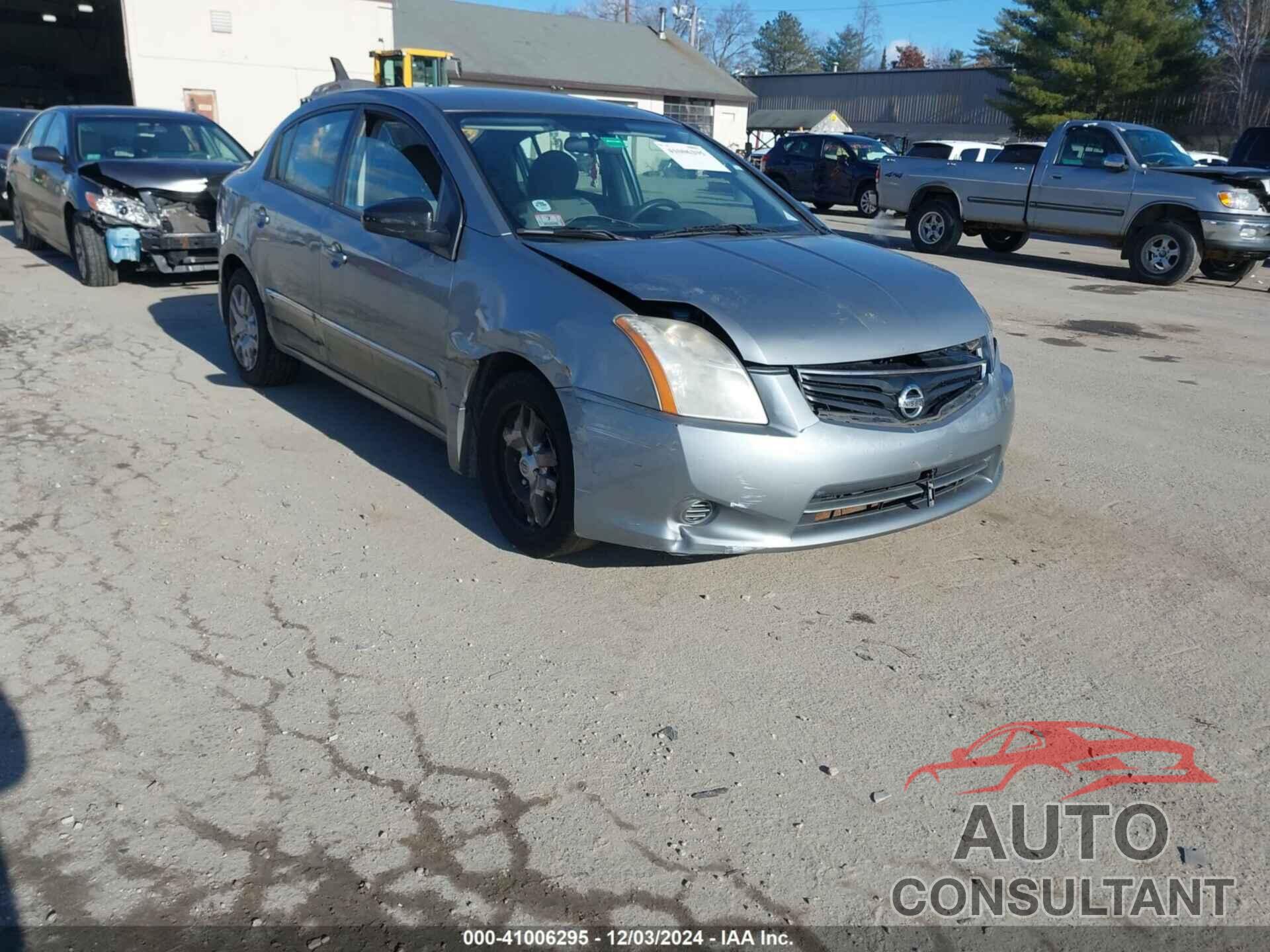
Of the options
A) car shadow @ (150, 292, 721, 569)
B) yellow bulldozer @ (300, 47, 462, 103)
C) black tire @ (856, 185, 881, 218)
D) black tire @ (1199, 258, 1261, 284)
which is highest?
yellow bulldozer @ (300, 47, 462, 103)

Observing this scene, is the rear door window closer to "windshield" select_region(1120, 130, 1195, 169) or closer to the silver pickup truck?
the silver pickup truck

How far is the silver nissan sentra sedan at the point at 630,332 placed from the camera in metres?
3.54

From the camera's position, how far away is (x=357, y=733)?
3.05 metres

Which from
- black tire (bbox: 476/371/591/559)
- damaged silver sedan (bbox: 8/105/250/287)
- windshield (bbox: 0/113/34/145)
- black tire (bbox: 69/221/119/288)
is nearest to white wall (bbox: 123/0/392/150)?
windshield (bbox: 0/113/34/145)

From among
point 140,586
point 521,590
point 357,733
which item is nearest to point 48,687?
point 140,586

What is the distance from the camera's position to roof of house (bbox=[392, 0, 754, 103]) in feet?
123

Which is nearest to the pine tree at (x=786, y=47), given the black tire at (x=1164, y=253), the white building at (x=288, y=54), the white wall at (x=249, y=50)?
the white building at (x=288, y=54)

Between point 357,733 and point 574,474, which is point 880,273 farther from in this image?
point 357,733

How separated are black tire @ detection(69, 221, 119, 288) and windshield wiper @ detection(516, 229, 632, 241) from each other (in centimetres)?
704

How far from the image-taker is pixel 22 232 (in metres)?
12.6

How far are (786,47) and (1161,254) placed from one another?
310ft

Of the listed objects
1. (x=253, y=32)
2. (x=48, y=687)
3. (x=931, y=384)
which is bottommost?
(x=48, y=687)

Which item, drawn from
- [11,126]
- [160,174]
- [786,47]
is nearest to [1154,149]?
[160,174]

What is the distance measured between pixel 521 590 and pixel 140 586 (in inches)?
55.8
